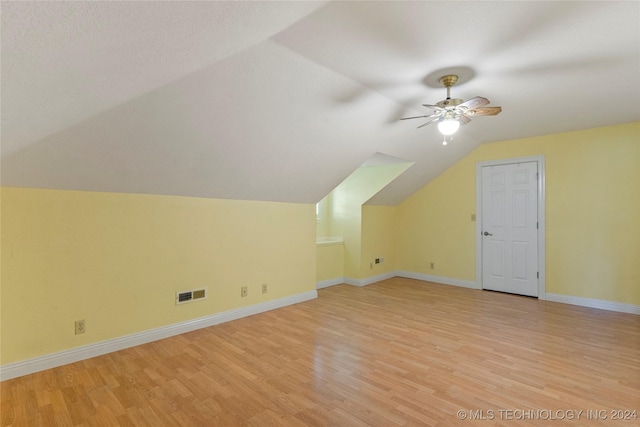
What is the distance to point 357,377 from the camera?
2404 mm

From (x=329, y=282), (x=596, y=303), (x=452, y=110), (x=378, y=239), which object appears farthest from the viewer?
(x=378, y=239)

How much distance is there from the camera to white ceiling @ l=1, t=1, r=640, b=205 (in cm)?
147

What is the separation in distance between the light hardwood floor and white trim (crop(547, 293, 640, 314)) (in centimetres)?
27

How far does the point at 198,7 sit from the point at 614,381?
3665mm

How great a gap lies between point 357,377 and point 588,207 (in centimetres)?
413

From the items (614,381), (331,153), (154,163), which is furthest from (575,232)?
(154,163)

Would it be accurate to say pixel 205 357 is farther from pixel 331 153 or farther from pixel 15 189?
pixel 331 153

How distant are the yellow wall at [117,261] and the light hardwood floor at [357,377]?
0.30m

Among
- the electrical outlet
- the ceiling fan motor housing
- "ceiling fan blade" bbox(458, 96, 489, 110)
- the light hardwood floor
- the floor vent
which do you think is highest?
the ceiling fan motor housing

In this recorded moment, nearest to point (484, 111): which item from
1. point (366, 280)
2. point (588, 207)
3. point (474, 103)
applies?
point (474, 103)

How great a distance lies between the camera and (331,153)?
3641 mm

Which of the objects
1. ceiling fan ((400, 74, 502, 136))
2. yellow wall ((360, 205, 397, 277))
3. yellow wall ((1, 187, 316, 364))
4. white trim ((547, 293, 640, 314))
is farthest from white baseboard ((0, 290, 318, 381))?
white trim ((547, 293, 640, 314))

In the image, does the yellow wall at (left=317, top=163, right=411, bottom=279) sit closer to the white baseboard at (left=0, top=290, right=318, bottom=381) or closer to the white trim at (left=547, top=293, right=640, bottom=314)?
the white baseboard at (left=0, top=290, right=318, bottom=381)

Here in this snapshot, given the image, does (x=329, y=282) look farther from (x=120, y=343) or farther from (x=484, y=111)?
(x=484, y=111)
